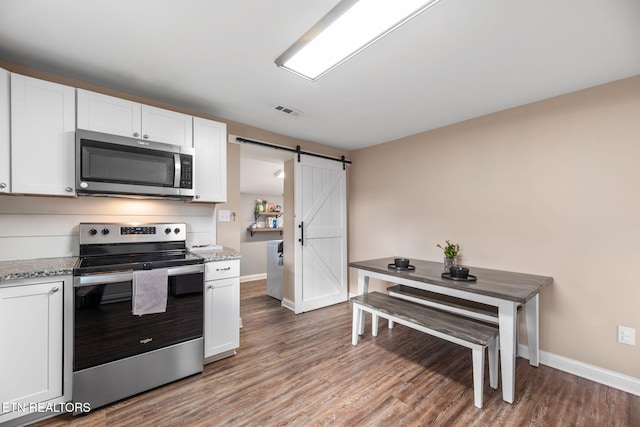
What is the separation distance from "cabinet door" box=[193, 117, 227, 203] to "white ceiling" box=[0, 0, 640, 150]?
0.26 m

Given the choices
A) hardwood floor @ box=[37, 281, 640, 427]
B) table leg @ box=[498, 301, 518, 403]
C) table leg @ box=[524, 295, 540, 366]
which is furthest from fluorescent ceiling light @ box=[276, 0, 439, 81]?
table leg @ box=[524, 295, 540, 366]

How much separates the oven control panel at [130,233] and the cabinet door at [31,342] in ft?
1.89

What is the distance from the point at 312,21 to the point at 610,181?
2.63 metres

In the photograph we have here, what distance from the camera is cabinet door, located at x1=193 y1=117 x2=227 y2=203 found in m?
2.54

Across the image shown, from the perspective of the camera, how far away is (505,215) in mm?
2709

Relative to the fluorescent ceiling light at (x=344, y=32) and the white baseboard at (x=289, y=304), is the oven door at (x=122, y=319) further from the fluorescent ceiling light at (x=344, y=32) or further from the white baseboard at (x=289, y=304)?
the fluorescent ceiling light at (x=344, y=32)

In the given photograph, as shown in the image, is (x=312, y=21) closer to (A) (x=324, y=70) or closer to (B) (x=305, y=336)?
(A) (x=324, y=70)

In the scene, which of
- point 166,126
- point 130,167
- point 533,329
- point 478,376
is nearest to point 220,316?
point 130,167

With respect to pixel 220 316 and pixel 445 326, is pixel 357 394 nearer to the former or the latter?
pixel 445 326

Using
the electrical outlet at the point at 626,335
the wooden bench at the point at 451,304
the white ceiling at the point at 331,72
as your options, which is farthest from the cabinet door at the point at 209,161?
the electrical outlet at the point at 626,335

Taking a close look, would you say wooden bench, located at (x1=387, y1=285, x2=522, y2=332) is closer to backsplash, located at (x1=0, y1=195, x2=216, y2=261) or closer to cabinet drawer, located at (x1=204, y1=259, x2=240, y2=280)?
cabinet drawer, located at (x1=204, y1=259, x2=240, y2=280)

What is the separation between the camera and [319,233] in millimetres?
3912

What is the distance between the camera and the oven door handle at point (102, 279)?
1.73 meters

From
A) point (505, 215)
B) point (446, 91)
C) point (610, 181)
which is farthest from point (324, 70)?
point (610, 181)
